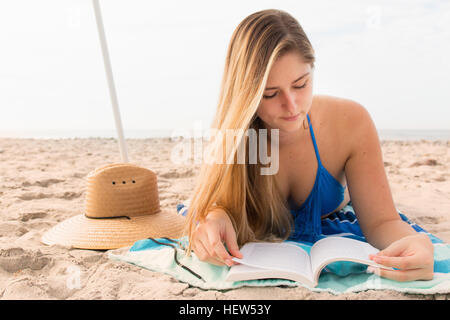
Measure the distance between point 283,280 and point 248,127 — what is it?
2.10ft

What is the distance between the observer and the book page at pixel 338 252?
1146 mm

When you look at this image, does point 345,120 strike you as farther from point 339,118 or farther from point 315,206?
point 315,206

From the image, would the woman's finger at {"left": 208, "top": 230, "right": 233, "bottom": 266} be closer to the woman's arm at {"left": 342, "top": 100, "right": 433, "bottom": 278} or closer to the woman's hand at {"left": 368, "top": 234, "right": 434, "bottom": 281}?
the woman's hand at {"left": 368, "top": 234, "right": 434, "bottom": 281}

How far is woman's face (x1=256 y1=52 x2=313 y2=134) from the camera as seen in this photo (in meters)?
1.35

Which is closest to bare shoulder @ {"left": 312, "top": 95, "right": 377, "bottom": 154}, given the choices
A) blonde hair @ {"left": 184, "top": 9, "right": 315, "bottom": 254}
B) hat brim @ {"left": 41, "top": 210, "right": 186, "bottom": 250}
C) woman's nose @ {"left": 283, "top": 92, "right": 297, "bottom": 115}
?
blonde hair @ {"left": 184, "top": 9, "right": 315, "bottom": 254}

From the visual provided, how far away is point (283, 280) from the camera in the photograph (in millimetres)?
1223

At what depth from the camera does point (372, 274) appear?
125 centimetres

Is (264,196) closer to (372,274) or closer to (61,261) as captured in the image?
(372,274)

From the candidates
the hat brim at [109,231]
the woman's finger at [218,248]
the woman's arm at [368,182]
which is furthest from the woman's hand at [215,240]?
the woman's arm at [368,182]

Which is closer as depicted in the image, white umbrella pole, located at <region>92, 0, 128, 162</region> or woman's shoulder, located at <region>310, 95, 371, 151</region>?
woman's shoulder, located at <region>310, 95, 371, 151</region>

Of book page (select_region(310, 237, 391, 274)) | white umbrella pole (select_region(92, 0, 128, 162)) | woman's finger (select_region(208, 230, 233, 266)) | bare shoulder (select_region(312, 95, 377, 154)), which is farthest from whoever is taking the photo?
white umbrella pole (select_region(92, 0, 128, 162))

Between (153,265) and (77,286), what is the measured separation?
0.29 metres

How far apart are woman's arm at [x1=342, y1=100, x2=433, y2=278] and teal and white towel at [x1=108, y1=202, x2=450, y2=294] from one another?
201 mm
